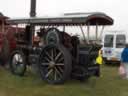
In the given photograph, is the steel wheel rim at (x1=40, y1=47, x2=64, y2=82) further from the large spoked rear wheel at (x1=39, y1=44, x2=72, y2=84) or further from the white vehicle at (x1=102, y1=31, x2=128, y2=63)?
the white vehicle at (x1=102, y1=31, x2=128, y2=63)

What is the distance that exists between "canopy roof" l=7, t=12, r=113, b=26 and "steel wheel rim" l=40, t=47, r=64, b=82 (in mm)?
1010

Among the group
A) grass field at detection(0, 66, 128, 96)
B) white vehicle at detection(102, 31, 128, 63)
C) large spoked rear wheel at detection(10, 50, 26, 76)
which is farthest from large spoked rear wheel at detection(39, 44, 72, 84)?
white vehicle at detection(102, 31, 128, 63)

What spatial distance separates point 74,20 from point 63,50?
106 cm

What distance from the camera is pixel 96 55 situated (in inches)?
528

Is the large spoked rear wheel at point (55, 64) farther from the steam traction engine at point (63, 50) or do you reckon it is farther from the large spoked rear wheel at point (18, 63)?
the large spoked rear wheel at point (18, 63)

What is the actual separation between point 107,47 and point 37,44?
412 inches

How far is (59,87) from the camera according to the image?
41.1 ft

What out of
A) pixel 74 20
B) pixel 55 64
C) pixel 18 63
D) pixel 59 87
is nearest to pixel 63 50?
pixel 55 64

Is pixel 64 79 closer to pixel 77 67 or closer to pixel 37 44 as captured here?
pixel 77 67

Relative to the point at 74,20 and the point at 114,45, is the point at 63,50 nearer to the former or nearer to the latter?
the point at 74,20

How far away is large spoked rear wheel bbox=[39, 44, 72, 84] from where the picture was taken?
41.6 feet

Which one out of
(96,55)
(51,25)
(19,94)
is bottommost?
(19,94)

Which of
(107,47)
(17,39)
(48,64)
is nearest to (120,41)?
(107,47)

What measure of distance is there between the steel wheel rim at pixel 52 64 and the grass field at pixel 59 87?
0.34 meters
